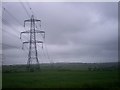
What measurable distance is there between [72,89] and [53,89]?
160 cm

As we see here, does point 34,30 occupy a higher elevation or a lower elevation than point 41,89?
higher

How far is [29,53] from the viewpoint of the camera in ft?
109

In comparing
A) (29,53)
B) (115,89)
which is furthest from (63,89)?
(29,53)

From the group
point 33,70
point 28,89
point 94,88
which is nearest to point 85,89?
point 94,88

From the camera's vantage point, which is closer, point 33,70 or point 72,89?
point 72,89

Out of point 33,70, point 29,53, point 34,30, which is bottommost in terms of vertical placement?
point 33,70

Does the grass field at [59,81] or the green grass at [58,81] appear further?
the green grass at [58,81]

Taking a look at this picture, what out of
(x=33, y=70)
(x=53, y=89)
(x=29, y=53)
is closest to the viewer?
(x=53, y=89)

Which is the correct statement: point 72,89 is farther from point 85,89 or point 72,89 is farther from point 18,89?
point 18,89

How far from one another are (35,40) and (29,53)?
2.34 meters

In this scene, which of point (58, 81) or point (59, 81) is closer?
point (58, 81)

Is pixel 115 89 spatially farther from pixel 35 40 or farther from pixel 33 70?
pixel 33 70

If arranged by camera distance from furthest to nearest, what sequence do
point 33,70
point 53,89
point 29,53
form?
1. point 33,70
2. point 29,53
3. point 53,89

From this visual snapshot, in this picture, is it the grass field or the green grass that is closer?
the grass field
